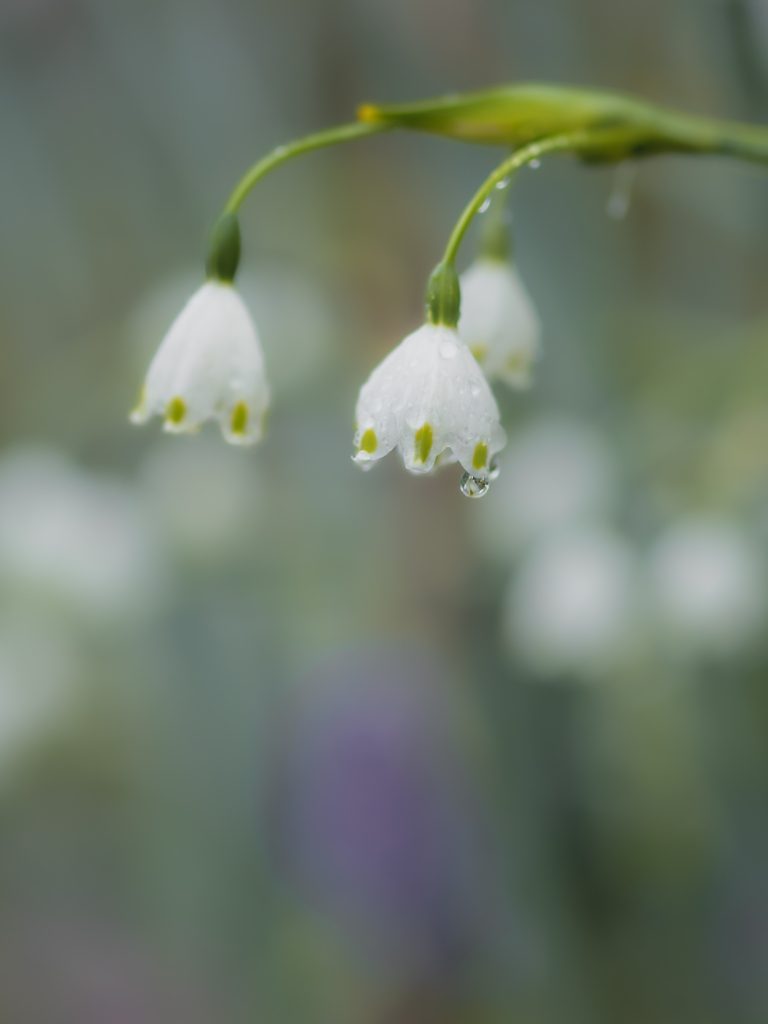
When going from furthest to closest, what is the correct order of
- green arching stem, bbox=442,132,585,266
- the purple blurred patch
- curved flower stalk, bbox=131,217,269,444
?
the purple blurred patch → curved flower stalk, bbox=131,217,269,444 → green arching stem, bbox=442,132,585,266

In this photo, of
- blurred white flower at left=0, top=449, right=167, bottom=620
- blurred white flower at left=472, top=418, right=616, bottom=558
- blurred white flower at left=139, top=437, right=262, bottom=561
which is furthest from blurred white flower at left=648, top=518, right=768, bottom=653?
blurred white flower at left=0, top=449, right=167, bottom=620

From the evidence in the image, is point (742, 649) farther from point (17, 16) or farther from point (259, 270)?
point (17, 16)

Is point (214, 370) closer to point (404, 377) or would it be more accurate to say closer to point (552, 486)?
point (404, 377)

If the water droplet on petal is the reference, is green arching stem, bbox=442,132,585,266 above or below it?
above

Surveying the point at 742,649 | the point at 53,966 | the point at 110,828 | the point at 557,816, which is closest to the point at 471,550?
the point at 557,816

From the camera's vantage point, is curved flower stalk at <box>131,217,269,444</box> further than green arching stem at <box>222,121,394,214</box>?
Yes

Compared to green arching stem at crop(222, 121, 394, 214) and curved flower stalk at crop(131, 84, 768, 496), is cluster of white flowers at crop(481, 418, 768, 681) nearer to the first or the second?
curved flower stalk at crop(131, 84, 768, 496)
